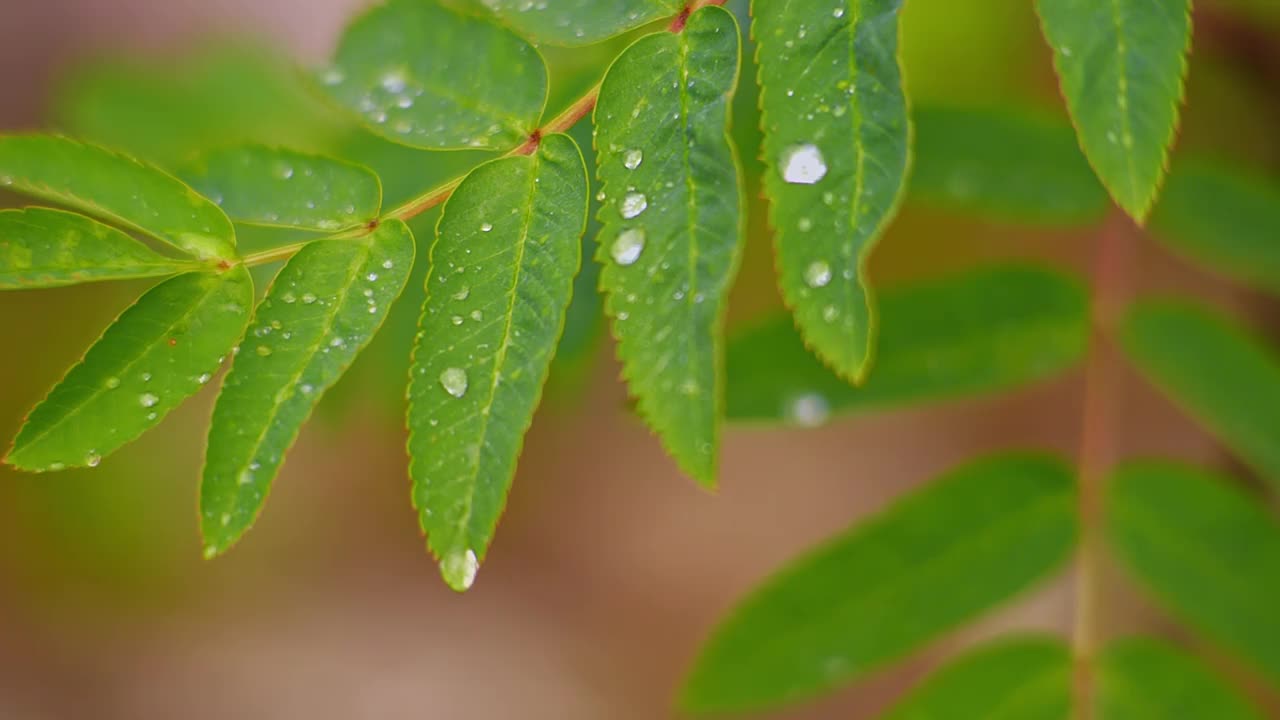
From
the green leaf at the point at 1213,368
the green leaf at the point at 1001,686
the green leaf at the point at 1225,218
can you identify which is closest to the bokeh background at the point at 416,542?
the green leaf at the point at 1225,218

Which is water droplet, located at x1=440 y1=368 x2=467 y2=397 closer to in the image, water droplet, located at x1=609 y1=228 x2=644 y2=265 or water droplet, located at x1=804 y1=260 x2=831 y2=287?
water droplet, located at x1=609 y1=228 x2=644 y2=265

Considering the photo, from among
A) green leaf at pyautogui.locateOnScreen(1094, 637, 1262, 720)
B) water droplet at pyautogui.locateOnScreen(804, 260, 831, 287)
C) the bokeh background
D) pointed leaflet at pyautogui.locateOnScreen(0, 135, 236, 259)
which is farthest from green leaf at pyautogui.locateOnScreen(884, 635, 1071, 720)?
the bokeh background

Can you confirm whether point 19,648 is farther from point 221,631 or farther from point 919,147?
point 919,147

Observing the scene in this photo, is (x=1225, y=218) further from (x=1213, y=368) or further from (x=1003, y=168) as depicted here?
(x=1003, y=168)

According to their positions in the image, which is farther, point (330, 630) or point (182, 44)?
point (330, 630)

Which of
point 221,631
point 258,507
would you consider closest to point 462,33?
point 258,507

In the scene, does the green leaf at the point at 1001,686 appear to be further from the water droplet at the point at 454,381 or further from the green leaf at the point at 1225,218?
the water droplet at the point at 454,381
